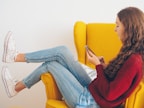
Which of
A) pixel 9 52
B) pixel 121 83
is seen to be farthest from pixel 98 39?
pixel 121 83

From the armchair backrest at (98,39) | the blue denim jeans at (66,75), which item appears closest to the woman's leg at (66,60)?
the blue denim jeans at (66,75)

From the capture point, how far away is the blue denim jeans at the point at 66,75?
1580mm

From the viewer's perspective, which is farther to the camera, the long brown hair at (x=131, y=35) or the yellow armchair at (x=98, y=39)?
the yellow armchair at (x=98, y=39)

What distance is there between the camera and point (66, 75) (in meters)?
1.68

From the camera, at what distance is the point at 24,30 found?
8.00 feet

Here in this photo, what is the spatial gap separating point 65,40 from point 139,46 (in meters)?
1.15

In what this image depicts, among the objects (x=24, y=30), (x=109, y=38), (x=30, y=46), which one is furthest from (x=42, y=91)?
(x=109, y=38)

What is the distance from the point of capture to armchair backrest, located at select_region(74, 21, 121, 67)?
2.17 meters

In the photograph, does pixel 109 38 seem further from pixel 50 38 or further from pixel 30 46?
pixel 30 46

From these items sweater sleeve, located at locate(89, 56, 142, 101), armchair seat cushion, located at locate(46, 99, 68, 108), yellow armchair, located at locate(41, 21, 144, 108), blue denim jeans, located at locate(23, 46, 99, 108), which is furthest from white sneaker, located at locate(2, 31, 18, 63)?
sweater sleeve, located at locate(89, 56, 142, 101)

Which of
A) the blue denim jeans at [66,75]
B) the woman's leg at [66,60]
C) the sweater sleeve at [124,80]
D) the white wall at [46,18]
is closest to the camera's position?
the sweater sleeve at [124,80]

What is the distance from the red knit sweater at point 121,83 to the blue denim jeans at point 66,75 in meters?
0.15

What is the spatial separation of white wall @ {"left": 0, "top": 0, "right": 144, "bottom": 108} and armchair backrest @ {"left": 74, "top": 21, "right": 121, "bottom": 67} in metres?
0.21

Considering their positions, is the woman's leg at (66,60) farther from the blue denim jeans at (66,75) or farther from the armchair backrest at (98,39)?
the armchair backrest at (98,39)
